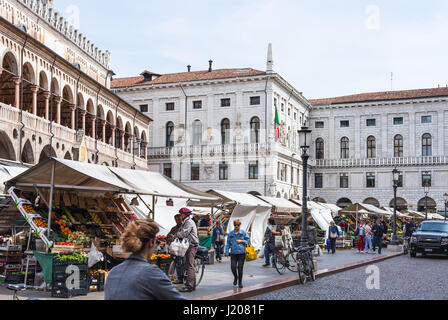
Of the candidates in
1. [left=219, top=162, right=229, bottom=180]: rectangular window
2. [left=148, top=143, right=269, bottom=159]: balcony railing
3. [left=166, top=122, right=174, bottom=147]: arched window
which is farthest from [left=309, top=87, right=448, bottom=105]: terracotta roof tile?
[left=166, top=122, right=174, bottom=147]: arched window

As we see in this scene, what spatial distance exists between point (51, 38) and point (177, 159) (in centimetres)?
2500

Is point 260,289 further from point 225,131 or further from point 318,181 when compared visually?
point 318,181

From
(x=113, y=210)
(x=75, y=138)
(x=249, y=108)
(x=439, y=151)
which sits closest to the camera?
(x=113, y=210)

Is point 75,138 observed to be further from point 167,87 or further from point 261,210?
point 167,87

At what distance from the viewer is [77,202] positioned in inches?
581

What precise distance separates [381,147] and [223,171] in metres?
20.2

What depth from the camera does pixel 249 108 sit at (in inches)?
2174

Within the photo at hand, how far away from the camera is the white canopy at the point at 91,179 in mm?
12102

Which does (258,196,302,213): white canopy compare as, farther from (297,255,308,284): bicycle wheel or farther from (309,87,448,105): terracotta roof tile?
(309,87,448,105): terracotta roof tile

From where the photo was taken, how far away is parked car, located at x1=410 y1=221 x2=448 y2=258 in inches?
979

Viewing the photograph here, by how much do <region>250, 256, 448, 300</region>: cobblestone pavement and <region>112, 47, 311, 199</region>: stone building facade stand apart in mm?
35596

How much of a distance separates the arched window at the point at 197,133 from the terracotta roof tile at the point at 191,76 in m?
4.46

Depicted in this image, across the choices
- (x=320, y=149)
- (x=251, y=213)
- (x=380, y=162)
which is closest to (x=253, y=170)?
(x=320, y=149)
